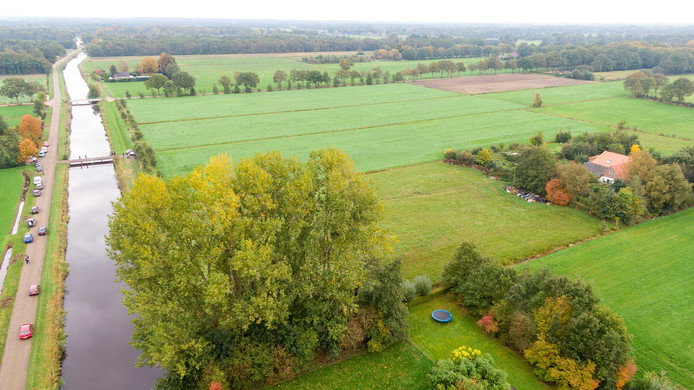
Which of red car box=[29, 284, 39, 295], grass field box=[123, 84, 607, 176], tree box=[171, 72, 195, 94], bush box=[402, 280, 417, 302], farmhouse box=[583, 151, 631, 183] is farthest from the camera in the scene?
tree box=[171, 72, 195, 94]

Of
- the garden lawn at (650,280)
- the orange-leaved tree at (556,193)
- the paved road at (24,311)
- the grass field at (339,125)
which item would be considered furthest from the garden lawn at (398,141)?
the garden lawn at (650,280)

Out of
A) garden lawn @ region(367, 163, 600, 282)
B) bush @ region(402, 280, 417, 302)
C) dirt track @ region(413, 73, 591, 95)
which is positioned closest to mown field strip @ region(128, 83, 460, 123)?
dirt track @ region(413, 73, 591, 95)

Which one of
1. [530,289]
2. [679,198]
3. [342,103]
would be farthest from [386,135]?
[530,289]

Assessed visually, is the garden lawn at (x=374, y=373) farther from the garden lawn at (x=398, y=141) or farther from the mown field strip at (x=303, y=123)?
the mown field strip at (x=303, y=123)

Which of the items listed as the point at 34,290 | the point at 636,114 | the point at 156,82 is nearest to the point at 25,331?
the point at 34,290

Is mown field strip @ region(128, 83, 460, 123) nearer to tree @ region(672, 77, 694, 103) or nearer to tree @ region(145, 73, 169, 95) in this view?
tree @ region(145, 73, 169, 95)

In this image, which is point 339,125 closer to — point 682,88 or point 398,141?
point 398,141
